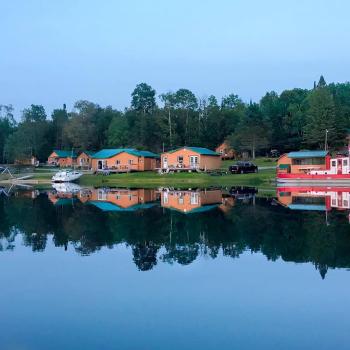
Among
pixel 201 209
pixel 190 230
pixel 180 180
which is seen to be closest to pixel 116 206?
pixel 201 209

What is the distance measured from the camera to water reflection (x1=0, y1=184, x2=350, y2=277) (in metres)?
14.6

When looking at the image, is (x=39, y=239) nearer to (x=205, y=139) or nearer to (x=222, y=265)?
(x=222, y=265)

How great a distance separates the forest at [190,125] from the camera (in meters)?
73.0

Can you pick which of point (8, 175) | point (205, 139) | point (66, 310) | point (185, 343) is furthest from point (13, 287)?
point (205, 139)

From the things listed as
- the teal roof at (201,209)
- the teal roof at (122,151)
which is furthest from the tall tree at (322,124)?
the teal roof at (201,209)

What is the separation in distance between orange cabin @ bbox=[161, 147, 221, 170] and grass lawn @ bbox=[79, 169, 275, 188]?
4208 mm

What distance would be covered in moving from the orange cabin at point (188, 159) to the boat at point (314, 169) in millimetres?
11569

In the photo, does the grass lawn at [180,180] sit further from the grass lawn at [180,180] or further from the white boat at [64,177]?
the white boat at [64,177]

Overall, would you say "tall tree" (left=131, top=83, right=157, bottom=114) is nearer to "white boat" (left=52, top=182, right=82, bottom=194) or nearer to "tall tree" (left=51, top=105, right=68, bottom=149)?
"tall tree" (left=51, top=105, right=68, bottom=149)

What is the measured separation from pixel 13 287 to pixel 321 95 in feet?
224

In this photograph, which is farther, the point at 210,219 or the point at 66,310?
the point at 210,219

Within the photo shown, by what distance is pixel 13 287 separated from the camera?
11.1 m

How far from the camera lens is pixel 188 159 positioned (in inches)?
2628

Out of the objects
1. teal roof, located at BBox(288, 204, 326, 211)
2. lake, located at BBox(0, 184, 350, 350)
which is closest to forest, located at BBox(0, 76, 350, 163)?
teal roof, located at BBox(288, 204, 326, 211)
